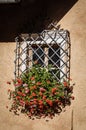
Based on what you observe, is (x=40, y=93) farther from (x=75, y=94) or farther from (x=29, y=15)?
(x=29, y=15)

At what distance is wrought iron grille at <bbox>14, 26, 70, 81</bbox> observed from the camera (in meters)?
6.02

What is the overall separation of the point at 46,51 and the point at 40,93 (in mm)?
954

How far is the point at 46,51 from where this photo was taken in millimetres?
6285

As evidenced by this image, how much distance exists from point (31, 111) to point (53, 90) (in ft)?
2.28

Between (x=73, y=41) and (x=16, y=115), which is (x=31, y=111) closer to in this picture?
(x=16, y=115)

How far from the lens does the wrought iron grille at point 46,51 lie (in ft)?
19.7

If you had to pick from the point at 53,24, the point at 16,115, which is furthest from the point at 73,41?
the point at 16,115

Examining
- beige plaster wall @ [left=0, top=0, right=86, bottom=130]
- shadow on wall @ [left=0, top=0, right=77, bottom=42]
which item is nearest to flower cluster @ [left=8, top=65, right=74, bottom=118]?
beige plaster wall @ [left=0, top=0, right=86, bottom=130]

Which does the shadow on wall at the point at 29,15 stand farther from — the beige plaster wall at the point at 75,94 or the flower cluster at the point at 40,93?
the flower cluster at the point at 40,93

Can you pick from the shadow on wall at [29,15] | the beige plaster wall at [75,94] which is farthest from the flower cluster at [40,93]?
the shadow on wall at [29,15]

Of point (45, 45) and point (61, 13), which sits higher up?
point (61, 13)

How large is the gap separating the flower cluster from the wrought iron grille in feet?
0.58

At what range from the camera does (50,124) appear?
6008 mm

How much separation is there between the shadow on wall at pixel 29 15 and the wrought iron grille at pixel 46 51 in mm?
173
